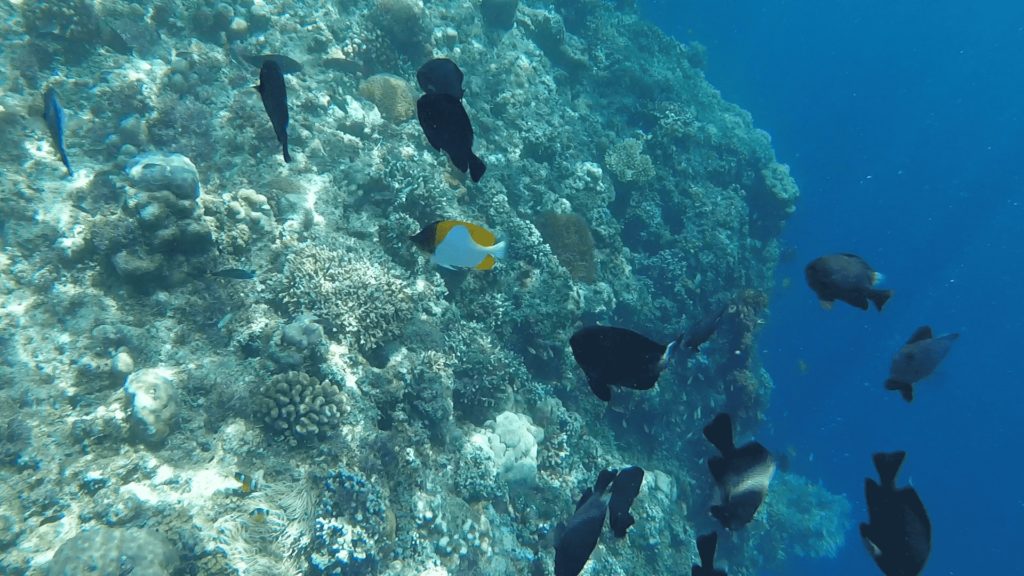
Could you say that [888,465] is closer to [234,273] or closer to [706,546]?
[706,546]

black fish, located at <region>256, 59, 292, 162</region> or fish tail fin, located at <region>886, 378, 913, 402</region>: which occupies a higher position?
fish tail fin, located at <region>886, 378, 913, 402</region>

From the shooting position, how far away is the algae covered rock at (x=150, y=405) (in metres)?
5.24

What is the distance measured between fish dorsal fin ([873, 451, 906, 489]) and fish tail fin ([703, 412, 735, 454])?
31.0 inches

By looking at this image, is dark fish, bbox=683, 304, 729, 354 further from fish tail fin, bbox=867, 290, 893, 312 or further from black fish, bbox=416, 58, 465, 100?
black fish, bbox=416, 58, 465, 100

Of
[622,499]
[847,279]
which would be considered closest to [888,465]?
[622,499]

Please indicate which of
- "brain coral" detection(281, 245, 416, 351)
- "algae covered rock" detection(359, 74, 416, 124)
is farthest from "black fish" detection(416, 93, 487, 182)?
"algae covered rock" detection(359, 74, 416, 124)

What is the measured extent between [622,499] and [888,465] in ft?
4.86

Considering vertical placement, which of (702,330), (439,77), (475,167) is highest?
(702,330)

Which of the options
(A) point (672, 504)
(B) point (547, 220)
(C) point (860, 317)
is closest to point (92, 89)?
(B) point (547, 220)

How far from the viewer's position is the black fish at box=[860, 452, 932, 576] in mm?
2438

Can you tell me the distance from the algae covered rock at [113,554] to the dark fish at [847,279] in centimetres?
635

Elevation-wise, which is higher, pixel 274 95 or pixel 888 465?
pixel 888 465

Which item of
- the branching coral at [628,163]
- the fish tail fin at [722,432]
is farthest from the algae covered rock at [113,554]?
the branching coral at [628,163]

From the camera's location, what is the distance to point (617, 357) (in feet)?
8.07
